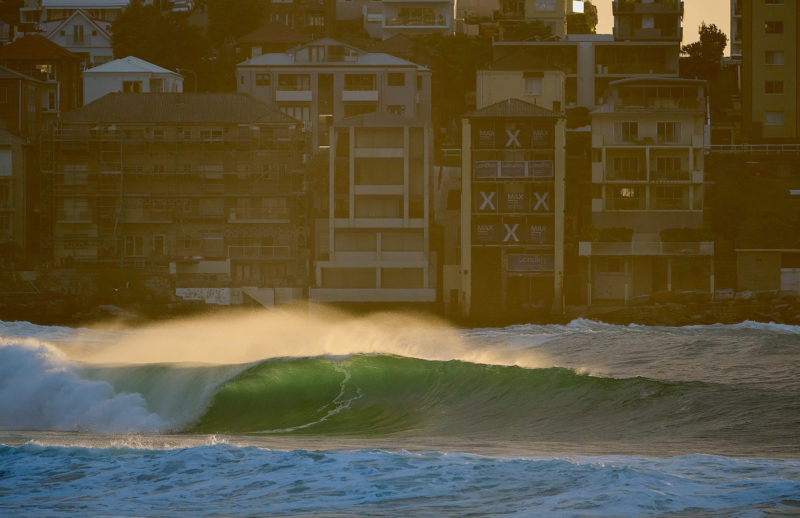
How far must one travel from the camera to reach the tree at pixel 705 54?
3310 inches

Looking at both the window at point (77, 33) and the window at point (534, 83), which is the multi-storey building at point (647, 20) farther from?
the window at point (77, 33)

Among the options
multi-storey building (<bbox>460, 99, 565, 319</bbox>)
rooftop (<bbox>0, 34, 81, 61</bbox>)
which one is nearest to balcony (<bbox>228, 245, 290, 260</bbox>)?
multi-storey building (<bbox>460, 99, 565, 319</bbox>)

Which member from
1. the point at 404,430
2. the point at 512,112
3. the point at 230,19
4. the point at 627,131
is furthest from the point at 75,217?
the point at 404,430

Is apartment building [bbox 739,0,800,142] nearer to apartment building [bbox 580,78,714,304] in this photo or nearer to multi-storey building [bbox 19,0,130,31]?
apartment building [bbox 580,78,714,304]

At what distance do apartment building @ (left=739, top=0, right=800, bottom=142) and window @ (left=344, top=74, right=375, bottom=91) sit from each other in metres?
22.0

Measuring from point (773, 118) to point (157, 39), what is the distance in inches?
1521

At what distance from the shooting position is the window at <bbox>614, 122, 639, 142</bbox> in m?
64.3

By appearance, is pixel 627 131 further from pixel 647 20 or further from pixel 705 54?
pixel 705 54

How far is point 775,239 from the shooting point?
197ft

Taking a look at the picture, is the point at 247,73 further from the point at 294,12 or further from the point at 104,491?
the point at 104,491

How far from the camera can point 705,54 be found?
3354 inches

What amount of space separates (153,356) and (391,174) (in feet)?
84.6

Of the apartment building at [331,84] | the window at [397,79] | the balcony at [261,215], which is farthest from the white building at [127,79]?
the window at [397,79]

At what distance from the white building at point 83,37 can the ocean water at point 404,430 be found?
45028 mm
